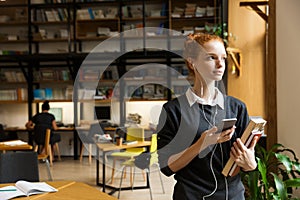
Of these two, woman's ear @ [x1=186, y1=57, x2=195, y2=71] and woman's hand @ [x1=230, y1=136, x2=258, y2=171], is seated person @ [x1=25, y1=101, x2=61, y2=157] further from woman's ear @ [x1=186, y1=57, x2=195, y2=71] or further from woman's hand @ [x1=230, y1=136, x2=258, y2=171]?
woman's hand @ [x1=230, y1=136, x2=258, y2=171]

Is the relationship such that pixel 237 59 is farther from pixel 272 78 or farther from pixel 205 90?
pixel 205 90

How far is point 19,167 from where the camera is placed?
377cm

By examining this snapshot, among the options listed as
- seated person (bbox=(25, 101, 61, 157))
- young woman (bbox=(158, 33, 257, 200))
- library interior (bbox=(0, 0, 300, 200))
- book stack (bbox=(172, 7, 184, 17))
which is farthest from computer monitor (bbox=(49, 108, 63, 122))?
young woman (bbox=(158, 33, 257, 200))

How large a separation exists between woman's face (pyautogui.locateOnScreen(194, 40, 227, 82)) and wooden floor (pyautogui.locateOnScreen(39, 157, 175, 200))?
179 inches

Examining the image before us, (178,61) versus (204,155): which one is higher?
(178,61)

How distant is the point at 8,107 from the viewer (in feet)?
35.2

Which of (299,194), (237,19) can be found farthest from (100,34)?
(299,194)

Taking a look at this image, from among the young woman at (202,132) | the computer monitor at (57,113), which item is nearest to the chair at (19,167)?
the young woman at (202,132)

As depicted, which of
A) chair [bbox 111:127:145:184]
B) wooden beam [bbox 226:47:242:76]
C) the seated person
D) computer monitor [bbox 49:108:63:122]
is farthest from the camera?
computer monitor [bbox 49:108:63:122]

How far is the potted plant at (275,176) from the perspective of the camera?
304 cm

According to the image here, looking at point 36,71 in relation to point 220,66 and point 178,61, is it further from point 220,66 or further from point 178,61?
point 220,66

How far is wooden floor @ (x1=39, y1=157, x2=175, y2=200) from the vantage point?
620 centimetres

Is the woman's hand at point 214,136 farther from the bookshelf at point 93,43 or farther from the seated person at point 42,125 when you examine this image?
the bookshelf at point 93,43

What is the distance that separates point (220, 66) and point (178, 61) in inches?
339
